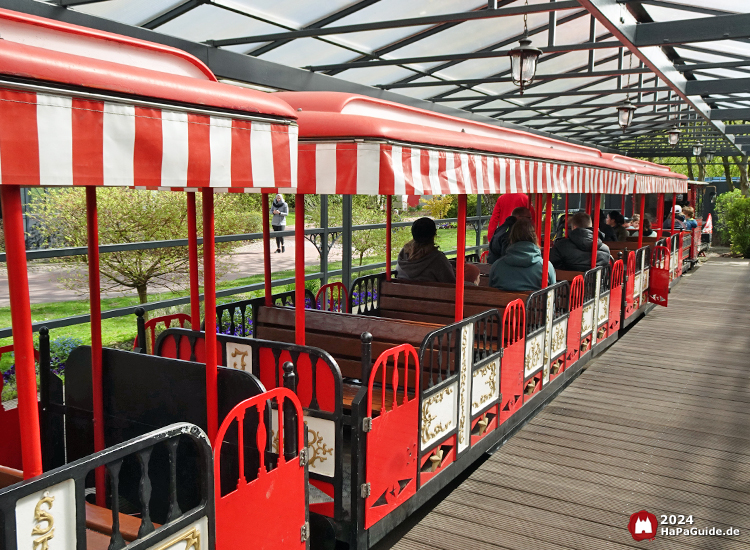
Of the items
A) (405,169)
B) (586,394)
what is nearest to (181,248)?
(586,394)

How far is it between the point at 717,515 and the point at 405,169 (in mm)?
3036

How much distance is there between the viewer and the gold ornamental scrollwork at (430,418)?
406 centimetres

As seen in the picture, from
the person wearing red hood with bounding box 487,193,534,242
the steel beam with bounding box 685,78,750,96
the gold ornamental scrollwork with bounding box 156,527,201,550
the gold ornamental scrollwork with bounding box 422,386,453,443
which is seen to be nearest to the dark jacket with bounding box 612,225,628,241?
the steel beam with bounding box 685,78,750,96

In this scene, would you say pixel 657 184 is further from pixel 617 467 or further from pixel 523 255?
pixel 617 467

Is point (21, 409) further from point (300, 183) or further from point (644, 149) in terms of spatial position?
point (644, 149)

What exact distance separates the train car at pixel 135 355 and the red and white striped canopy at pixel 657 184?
26.4ft

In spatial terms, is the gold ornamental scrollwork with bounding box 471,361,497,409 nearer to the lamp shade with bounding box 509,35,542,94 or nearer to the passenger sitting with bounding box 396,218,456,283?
the passenger sitting with bounding box 396,218,456,283

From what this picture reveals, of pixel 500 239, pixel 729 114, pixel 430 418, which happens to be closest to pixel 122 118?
pixel 430 418

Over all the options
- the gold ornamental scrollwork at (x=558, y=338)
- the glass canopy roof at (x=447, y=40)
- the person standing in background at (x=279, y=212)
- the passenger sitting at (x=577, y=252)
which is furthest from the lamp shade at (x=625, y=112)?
the person standing in background at (x=279, y=212)

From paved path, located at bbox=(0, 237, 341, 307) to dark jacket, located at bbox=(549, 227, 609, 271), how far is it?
16.7 feet

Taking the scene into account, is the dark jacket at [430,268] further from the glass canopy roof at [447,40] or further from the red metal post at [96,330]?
the red metal post at [96,330]

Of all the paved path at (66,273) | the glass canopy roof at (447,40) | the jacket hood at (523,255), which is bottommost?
the paved path at (66,273)

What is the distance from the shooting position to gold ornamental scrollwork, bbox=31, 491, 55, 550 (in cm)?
187

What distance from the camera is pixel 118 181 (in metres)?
1.81
